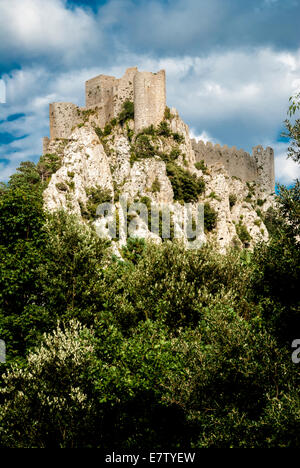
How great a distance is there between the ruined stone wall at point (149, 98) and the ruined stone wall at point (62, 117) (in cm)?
1139

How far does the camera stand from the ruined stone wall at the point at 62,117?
66000 mm

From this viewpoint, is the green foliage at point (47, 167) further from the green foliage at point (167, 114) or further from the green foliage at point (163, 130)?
the green foliage at point (167, 114)

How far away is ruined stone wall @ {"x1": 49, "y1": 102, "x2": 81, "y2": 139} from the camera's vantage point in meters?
66.0

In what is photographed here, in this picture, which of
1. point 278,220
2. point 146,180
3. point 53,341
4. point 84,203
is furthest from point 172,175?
point 278,220

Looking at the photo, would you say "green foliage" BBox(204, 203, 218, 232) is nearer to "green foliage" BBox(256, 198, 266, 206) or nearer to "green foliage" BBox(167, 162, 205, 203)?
"green foliage" BBox(167, 162, 205, 203)

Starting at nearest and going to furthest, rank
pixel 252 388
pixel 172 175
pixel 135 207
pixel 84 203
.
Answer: pixel 252 388
pixel 84 203
pixel 135 207
pixel 172 175

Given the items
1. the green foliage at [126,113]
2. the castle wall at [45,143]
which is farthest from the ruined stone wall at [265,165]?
the castle wall at [45,143]

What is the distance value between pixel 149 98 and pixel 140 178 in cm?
1438

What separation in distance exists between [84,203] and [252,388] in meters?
36.2

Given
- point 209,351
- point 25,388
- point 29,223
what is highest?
point 29,223

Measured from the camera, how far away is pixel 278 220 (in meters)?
12.1

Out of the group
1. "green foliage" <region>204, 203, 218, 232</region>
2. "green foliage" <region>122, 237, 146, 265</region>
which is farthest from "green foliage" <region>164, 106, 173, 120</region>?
"green foliage" <region>122, 237, 146, 265</region>
